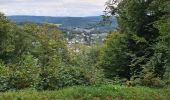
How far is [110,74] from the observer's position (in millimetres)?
31203

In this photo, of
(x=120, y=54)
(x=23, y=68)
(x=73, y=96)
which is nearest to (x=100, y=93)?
(x=73, y=96)

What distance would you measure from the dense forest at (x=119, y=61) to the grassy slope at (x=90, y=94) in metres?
0.13

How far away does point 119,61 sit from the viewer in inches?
1213

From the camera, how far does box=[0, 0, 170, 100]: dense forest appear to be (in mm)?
15141

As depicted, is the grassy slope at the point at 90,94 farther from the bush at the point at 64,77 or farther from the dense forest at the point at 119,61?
the bush at the point at 64,77

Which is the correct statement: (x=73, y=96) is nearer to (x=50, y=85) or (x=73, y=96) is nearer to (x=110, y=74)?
(x=50, y=85)

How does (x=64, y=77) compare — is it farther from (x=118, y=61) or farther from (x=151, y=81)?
(x=118, y=61)

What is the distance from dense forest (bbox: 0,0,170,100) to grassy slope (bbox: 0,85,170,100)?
0.44 ft

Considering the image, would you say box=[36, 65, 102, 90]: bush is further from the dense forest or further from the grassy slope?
the grassy slope

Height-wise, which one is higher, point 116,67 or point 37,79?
point 37,79

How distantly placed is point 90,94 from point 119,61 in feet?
58.0

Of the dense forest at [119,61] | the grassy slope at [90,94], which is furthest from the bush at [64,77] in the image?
the grassy slope at [90,94]

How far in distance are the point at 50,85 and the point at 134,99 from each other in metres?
3.06

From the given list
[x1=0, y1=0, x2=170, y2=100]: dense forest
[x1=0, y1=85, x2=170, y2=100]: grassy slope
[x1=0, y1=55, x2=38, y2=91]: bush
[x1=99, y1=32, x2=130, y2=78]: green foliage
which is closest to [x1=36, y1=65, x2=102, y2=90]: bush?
[x1=0, y1=0, x2=170, y2=100]: dense forest
